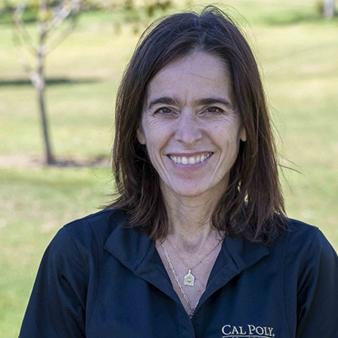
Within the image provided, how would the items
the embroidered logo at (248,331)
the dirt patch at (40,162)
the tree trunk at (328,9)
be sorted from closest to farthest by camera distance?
the embroidered logo at (248,331)
the dirt patch at (40,162)
the tree trunk at (328,9)

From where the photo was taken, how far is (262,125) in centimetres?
304

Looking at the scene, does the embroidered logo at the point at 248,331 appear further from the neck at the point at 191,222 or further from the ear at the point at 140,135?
the ear at the point at 140,135

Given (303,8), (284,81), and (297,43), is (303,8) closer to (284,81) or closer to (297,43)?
(297,43)

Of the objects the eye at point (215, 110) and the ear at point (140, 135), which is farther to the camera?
the ear at point (140, 135)

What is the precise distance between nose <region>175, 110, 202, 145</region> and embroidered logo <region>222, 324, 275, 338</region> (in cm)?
49

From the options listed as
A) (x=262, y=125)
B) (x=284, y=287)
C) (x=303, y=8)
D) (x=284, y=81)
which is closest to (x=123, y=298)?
(x=284, y=287)

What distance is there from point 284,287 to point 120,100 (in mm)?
678

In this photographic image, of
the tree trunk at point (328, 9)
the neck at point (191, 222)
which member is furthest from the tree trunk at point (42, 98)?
the tree trunk at point (328, 9)

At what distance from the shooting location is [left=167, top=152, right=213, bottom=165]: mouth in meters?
2.93

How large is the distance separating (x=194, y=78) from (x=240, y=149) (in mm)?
294

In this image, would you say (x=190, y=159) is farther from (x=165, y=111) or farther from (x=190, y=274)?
(x=190, y=274)

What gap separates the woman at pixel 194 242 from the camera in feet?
9.39

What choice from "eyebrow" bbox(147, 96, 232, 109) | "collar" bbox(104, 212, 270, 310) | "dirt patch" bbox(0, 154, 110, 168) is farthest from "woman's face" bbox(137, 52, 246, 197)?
"dirt patch" bbox(0, 154, 110, 168)

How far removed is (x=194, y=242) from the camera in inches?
120
